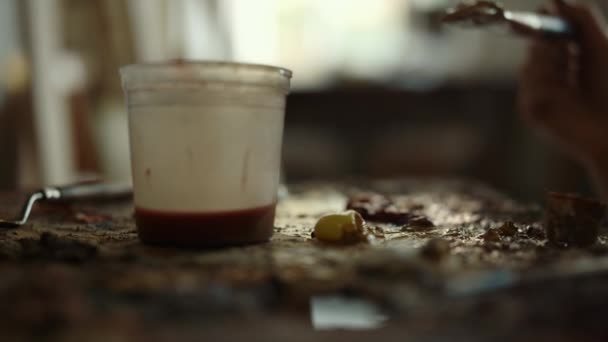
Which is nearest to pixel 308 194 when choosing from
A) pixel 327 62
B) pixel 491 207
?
pixel 491 207

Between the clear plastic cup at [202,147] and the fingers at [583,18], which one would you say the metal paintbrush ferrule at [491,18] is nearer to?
the fingers at [583,18]

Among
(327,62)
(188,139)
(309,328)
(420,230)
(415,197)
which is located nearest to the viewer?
(309,328)

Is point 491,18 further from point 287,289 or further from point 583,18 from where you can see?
point 287,289

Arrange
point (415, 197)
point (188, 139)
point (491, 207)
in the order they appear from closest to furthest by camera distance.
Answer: point (188, 139) < point (491, 207) < point (415, 197)

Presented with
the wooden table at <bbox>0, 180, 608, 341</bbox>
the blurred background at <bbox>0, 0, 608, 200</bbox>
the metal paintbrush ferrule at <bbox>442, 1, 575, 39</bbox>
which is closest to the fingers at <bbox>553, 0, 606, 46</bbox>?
the metal paintbrush ferrule at <bbox>442, 1, 575, 39</bbox>

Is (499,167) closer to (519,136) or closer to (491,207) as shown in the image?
(519,136)

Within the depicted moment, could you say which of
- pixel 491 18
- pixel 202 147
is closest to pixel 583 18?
pixel 491 18

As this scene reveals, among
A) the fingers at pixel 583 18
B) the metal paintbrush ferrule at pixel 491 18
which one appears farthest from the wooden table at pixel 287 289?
the fingers at pixel 583 18

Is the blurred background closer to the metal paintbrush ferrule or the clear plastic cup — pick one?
the metal paintbrush ferrule
